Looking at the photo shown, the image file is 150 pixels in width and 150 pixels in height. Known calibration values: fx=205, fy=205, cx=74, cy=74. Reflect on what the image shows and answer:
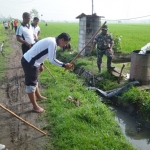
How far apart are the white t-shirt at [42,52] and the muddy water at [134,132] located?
2388 mm

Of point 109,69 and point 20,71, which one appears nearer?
point 109,69

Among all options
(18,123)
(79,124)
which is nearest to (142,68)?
(79,124)

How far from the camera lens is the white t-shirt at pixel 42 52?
402 cm

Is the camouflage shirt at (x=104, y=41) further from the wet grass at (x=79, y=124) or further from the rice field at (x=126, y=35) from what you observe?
the rice field at (x=126, y=35)

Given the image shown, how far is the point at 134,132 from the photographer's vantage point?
4777mm

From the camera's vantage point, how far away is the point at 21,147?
137 inches

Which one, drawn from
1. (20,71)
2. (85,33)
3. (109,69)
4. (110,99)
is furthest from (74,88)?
(85,33)

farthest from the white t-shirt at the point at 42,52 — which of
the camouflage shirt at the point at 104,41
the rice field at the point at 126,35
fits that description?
the rice field at the point at 126,35

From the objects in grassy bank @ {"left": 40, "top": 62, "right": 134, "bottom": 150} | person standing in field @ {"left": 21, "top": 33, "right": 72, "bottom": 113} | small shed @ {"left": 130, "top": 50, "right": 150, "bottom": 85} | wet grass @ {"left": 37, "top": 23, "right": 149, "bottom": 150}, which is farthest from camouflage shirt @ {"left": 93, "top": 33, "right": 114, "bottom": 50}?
person standing in field @ {"left": 21, "top": 33, "right": 72, "bottom": 113}

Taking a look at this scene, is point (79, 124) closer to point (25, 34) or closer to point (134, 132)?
point (134, 132)

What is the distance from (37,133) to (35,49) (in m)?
1.65

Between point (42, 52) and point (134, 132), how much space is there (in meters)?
2.79

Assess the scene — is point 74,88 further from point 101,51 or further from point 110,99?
point 101,51

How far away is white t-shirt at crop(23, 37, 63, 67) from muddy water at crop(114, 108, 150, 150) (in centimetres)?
239
